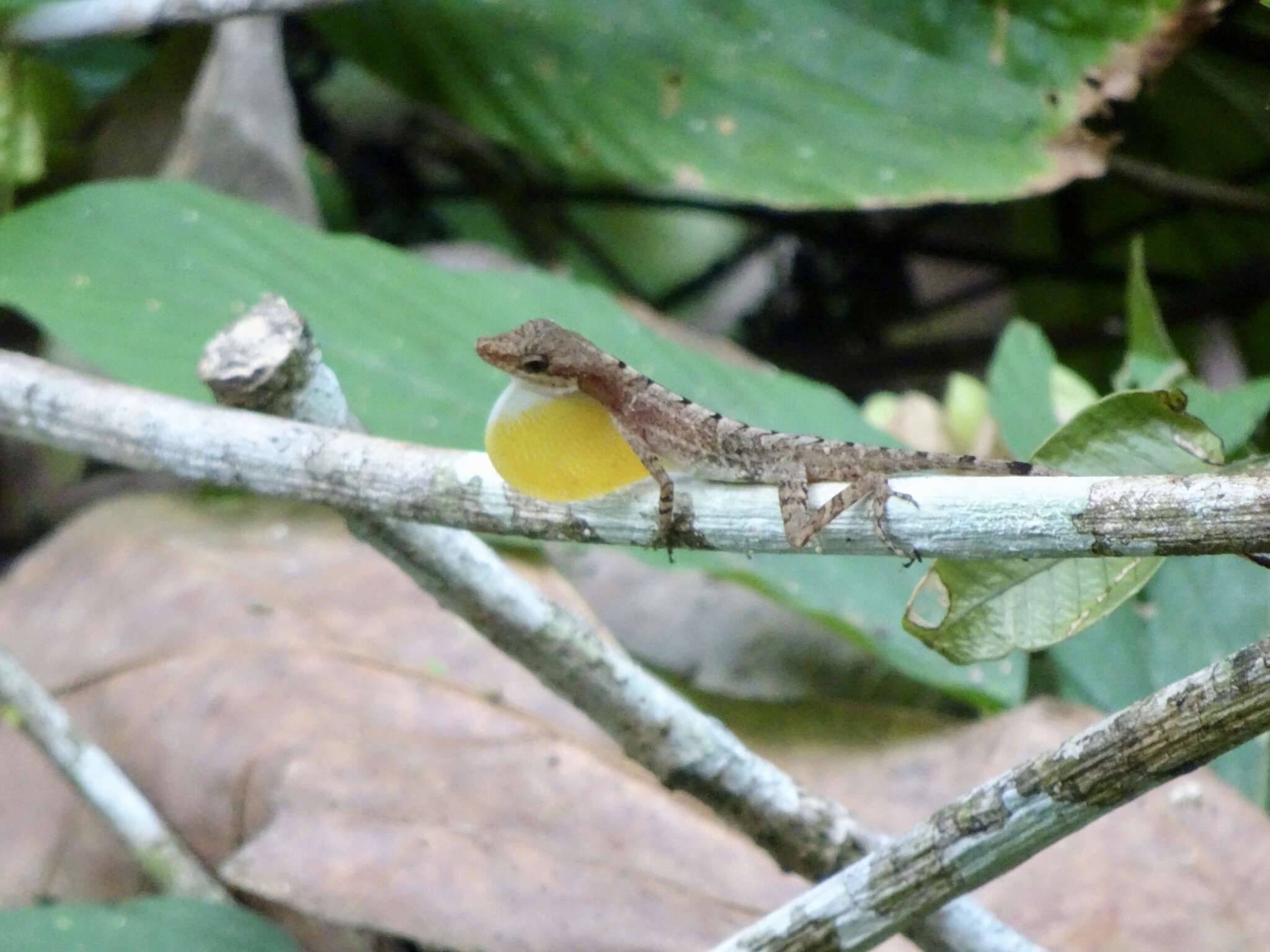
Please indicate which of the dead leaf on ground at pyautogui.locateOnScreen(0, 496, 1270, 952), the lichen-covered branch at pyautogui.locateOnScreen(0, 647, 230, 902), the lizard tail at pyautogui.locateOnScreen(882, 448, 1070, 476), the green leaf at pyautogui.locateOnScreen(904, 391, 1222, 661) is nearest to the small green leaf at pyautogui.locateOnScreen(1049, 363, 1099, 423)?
the dead leaf on ground at pyautogui.locateOnScreen(0, 496, 1270, 952)

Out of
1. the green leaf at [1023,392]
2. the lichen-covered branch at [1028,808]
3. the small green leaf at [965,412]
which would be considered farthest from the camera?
the small green leaf at [965,412]

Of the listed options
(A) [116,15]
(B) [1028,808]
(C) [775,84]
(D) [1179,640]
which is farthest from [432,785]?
(C) [775,84]

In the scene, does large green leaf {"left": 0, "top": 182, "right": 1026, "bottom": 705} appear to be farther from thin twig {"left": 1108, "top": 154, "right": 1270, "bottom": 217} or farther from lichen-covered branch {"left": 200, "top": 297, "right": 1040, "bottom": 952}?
thin twig {"left": 1108, "top": 154, "right": 1270, "bottom": 217}

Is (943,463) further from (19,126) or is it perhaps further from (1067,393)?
(19,126)

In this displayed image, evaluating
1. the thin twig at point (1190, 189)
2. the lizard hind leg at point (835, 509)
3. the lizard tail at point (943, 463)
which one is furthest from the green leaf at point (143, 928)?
the thin twig at point (1190, 189)

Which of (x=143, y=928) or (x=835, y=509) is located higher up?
(x=835, y=509)

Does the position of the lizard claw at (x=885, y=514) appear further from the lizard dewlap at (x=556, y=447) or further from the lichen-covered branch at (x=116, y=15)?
the lichen-covered branch at (x=116, y=15)

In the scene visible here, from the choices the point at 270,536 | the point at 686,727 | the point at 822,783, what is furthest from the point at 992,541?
the point at 270,536
